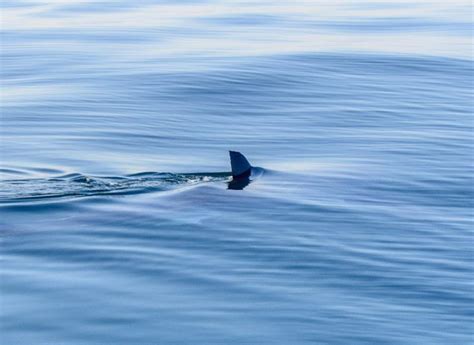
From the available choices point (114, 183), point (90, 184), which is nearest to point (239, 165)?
point (114, 183)

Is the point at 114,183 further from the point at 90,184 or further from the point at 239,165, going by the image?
the point at 239,165

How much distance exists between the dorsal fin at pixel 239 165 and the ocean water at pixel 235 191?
19 cm

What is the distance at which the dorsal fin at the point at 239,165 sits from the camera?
11.7 metres

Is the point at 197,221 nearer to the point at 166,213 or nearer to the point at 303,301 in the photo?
the point at 166,213

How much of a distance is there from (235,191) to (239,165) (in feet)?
1.35

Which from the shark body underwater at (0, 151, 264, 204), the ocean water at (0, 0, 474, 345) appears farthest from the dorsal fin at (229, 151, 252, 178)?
the ocean water at (0, 0, 474, 345)

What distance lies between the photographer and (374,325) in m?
7.69

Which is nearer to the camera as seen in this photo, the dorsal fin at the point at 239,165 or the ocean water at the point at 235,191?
the ocean water at the point at 235,191

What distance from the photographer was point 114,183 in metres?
11.7

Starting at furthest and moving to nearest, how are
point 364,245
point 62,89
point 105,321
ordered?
1. point 62,89
2. point 364,245
3. point 105,321

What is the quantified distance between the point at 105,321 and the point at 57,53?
1440cm

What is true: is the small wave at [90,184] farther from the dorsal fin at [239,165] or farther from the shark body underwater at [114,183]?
the dorsal fin at [239,165]

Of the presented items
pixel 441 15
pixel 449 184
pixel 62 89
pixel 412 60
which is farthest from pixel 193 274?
pixel 441 15

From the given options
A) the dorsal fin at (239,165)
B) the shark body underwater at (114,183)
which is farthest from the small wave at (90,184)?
the dorsal fin at (239,165)
